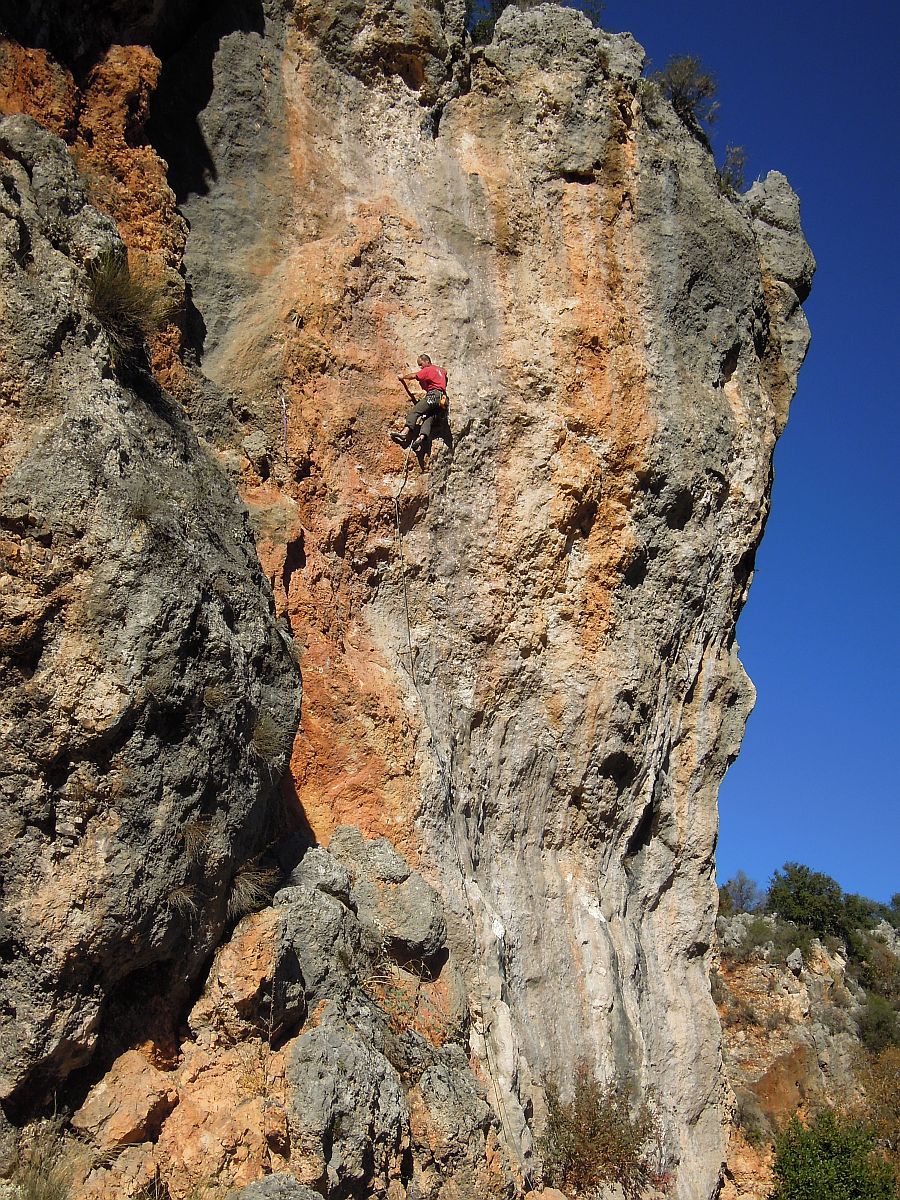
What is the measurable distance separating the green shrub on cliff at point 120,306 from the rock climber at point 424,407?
111 inches

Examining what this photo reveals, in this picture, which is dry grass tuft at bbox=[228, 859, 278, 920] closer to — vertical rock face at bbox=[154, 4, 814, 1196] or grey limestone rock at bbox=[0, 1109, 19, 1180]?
vertical rock face at bbox=[154, 4, 814, 1196]

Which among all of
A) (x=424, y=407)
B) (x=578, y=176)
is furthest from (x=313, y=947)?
(x=578, y=176)

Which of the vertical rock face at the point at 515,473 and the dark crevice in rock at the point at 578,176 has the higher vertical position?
the dark crevice in rock at the point at 578,176

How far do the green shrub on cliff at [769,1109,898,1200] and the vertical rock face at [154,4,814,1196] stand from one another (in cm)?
246

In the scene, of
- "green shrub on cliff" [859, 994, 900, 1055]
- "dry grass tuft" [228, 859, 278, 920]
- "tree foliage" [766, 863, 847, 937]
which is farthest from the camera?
"tree foliage" [766, 863, 847, 937]

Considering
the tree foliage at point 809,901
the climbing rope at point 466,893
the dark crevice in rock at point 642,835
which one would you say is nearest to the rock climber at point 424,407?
the climbing rope at point 466,893

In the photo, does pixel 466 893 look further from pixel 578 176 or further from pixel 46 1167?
pixel 578 176

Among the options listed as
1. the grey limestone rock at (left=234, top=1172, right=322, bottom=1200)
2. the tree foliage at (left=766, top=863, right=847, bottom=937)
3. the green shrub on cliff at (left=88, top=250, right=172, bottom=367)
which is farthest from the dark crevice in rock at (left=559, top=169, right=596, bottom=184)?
the tree foliage at (left=766, top=863, right=847, bottom=937)

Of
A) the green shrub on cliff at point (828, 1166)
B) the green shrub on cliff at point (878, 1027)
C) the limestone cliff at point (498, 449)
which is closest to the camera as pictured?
the limestone cliff at point (498, 449)

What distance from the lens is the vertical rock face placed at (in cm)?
870

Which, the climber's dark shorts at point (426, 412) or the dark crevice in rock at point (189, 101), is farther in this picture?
the dark crevice in rock at point (189, 101)

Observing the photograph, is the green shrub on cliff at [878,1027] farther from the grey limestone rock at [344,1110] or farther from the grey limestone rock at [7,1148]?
the grey limestone rock at [7,1148]

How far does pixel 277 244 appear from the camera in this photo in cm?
961

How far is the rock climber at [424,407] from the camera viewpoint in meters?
9.09
